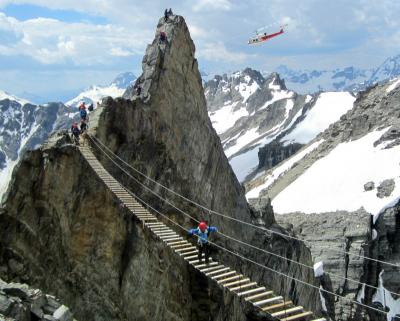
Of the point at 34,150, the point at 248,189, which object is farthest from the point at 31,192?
the point at 248,189

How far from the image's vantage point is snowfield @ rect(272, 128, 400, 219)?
82.6 metres

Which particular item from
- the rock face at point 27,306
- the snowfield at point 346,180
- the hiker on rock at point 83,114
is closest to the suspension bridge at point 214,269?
the hiker on rock at point 83,114

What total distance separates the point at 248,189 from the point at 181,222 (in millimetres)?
104656

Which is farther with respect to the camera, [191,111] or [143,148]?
[191,111]

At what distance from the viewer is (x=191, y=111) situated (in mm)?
43875

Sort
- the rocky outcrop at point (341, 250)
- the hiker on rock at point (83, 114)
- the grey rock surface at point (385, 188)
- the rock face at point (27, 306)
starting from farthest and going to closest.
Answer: the grey rock surface at point (385, 188) → the rocky outcrop at point (341, 250) → the hiker on rock at point (83, 114) → the rock face at point (27, 306)

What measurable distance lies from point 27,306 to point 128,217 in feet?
37.3

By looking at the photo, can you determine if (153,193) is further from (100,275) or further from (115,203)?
(100,275)

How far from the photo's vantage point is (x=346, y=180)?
92688 mm

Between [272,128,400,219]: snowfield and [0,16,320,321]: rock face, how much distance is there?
134 feet

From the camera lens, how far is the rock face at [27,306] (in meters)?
14.6

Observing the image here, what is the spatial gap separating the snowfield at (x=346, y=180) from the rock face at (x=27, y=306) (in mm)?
65668

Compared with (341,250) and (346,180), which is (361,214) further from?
(346,180)

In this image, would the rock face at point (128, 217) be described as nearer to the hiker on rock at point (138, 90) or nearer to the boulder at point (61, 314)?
the hiker on rock at point (138, 90)
